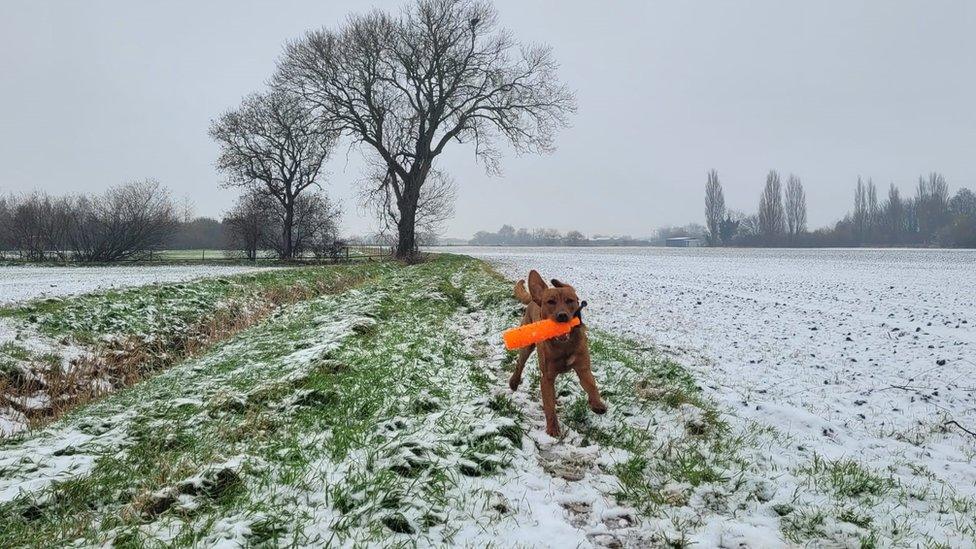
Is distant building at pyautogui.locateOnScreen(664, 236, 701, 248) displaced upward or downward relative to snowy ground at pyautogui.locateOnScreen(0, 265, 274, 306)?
upward

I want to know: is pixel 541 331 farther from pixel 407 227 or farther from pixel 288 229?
pixel 288 229

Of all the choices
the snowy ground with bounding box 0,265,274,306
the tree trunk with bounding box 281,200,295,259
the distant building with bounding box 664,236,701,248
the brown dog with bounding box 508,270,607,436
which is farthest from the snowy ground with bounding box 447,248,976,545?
the distant building with bounding box 664,236,701,248

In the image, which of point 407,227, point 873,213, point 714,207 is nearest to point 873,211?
point 873,213

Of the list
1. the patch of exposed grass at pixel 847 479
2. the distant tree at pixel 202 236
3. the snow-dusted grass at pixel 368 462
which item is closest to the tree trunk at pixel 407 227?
the snow-dusted grass at pixel 368 462

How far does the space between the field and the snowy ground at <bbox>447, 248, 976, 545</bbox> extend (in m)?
0.05

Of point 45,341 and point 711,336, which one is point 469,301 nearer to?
point 711,336

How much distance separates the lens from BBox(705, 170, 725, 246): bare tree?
4483 inches

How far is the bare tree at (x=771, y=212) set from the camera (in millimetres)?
100875

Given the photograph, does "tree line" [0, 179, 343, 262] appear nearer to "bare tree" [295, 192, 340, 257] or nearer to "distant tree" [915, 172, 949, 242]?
"bare tree" [295, 192, 340, 257]

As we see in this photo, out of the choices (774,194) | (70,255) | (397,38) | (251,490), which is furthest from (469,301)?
(774,194)

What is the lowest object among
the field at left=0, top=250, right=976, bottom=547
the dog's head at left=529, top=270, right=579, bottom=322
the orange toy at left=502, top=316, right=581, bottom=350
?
the field at left=0, top=250, right=976, bottom=547

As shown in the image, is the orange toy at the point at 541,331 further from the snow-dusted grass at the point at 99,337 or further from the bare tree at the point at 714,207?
the bare tree at the point at 714,207

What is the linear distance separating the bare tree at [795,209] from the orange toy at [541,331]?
371ft

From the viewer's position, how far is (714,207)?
115125 millimetres
